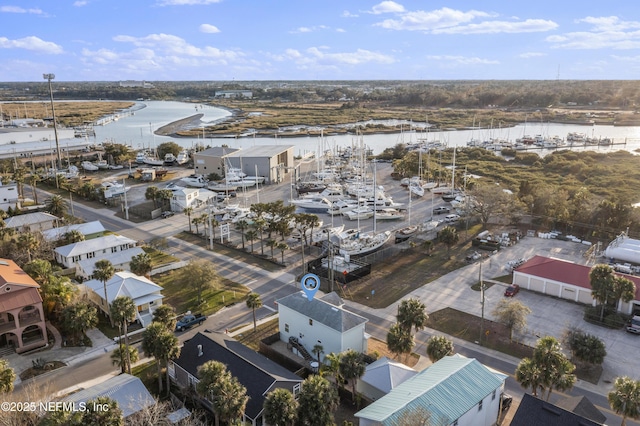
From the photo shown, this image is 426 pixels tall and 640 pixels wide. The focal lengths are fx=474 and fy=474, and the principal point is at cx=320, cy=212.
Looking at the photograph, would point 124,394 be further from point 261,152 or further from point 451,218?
point 261,152

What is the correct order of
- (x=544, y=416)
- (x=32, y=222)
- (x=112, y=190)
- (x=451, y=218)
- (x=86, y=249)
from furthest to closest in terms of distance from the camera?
(x=112, y=190), (x=451, y=218), (x=32, y=222), (x=86, y=249), (x=544, y=416)

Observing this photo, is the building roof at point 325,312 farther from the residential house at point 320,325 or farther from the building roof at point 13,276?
the building roof at point 13,276

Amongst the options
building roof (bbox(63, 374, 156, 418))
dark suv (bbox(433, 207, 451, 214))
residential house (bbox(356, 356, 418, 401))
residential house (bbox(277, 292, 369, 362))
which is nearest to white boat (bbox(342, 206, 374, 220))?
dark suv (bbox(433, 207, 451, 214))

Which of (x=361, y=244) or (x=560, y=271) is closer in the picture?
(x=560, y=271)

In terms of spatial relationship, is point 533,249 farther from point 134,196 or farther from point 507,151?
point 507,151

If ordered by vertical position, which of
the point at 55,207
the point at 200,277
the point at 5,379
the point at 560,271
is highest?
the point at 55,207

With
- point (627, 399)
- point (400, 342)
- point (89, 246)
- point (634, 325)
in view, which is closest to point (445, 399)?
point (400, 342)
